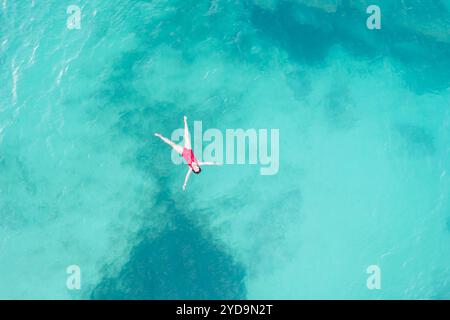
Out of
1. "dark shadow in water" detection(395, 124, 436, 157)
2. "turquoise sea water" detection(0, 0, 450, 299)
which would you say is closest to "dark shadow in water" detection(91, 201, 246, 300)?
"turquoise sea water" detection(0, 0, 450, 299)

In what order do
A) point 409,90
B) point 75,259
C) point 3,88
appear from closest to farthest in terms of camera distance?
point 75,259
point 3,88
point 409,90

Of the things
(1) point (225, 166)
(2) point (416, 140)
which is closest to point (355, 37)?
(2) point (416, 140)

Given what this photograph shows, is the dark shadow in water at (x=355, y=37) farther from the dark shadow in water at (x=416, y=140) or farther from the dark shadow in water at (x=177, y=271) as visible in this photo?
the dark shadow in water at (x=177, y=271)

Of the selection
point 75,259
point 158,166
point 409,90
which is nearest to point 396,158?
point 409,90

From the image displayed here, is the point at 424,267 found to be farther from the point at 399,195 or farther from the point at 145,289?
the point at 145,289

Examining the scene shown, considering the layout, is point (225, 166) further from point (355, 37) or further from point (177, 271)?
point (355, 37)

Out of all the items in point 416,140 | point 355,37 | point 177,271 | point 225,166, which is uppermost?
point 355,37
